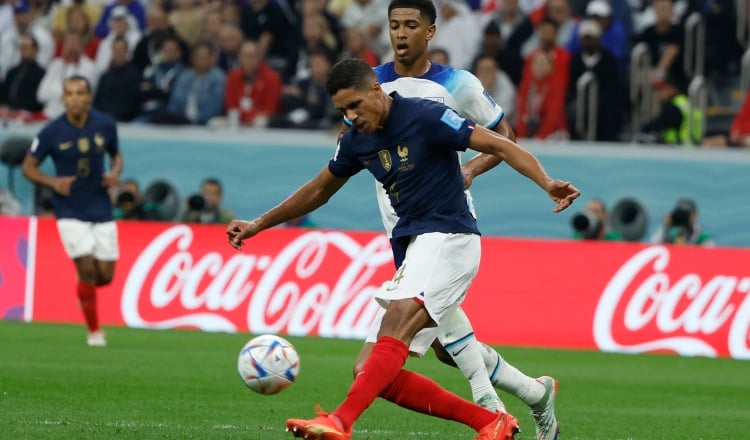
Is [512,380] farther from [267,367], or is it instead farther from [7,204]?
[7,204]

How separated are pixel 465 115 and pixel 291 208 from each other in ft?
4.29

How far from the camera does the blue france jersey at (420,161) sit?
750cm

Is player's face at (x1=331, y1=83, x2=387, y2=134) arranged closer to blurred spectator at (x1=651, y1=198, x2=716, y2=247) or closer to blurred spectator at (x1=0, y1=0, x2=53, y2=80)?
blurred spectator at (x1=651, y1=198, x2=716, y2=247)

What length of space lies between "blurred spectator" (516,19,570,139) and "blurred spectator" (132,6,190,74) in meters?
5.30

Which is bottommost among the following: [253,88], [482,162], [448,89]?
[253,88]

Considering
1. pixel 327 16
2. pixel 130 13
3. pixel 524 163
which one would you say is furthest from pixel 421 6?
pixel 130 13

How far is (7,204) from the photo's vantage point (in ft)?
69.6

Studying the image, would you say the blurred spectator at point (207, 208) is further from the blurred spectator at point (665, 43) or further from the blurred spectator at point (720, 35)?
the blurred spectator at point (720, 35)

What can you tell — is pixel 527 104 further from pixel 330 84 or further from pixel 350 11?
pixel 330 84

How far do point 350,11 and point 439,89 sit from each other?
14154 millimetres

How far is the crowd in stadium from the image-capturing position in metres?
20.3

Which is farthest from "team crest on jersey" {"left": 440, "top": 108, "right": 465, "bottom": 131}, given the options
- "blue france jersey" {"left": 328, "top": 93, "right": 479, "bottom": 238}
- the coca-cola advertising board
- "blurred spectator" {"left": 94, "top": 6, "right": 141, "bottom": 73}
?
"blurred spectator" {"left": 94, "top": 6, "right": 141, "bottom": 73}

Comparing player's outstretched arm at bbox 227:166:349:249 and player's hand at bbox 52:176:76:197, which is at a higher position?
player's outstretched arm at bbox 227:166:349:249

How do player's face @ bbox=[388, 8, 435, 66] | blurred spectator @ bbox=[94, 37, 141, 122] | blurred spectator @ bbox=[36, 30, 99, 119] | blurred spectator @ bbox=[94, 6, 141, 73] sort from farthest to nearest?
blurred spectator @ bbox=[94, 6, 141, 73]
blurred spectator @ bbox=[36, 30, 99, 119]
blurred spectator @ bbox=[94, 37, 141, 122]
player's face @ bbox=[388, 8, 435, 66]
